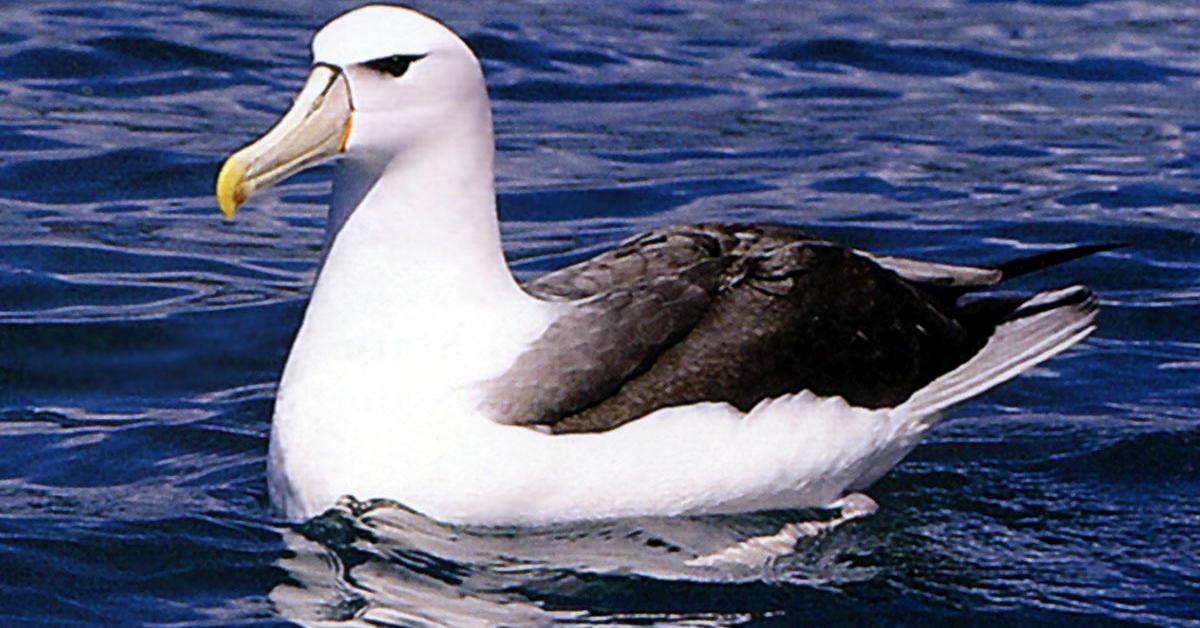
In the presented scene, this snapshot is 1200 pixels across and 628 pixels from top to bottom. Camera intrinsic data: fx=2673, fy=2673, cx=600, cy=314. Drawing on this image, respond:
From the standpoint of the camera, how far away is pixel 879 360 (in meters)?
7.77

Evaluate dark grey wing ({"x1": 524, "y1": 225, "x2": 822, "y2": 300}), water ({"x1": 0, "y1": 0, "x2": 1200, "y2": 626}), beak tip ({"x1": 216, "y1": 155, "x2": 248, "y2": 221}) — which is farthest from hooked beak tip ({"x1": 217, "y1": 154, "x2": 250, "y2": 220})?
dark grey wing ({"x1": 524, "y1": 225, "x2": 822, "y2": 300})

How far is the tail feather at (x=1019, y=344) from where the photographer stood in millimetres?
7879

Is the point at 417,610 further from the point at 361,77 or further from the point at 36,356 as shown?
the point at 36,356

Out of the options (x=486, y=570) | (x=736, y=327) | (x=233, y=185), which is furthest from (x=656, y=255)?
(x=233, y=185)

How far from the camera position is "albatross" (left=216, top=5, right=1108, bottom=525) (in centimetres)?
699

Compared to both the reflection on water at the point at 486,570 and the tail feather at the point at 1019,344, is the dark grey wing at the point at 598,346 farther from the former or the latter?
the tail feather at the point at 1019,344

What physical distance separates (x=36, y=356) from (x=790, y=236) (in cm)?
290

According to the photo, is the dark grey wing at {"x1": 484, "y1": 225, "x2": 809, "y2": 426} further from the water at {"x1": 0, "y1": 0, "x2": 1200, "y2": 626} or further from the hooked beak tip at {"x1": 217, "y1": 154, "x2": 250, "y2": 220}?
the hooked beak tip at {"x1": 217, "y1": 154, "x2": 250, "y2": 220}

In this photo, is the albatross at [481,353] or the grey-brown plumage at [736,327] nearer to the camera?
the albatross at [481,353]

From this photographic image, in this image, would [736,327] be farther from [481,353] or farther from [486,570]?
[486,570]

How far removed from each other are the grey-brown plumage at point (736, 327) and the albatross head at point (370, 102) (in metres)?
0.63

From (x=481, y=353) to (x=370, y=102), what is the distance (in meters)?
0.73

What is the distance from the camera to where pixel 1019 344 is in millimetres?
8078

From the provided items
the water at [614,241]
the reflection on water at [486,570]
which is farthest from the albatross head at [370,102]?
the reflection on water at [486,570]
